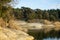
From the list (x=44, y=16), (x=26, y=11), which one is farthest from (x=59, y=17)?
(x=26, y=11)

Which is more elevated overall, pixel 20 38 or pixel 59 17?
pixel 20 38

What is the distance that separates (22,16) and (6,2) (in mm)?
81832

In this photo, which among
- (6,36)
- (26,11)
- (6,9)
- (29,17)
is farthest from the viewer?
(26,11)

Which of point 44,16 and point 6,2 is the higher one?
point 6,2

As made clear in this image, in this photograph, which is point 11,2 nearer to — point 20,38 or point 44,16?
point 20,38

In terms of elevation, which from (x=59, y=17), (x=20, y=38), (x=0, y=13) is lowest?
(x=59, y=17)

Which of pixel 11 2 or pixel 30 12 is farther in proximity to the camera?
pixel 30 12

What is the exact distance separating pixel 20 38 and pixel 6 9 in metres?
6.46

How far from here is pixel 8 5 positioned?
3136cm

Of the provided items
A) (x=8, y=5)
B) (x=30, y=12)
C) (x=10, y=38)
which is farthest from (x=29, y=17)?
(x=10, y=38)

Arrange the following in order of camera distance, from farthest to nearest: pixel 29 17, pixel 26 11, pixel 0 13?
pixel 26 11 → pixel 29 17 → pixel 0 13

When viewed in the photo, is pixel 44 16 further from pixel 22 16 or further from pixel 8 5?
pixel 8 5

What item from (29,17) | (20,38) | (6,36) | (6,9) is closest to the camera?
(6,36)

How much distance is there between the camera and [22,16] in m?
112
